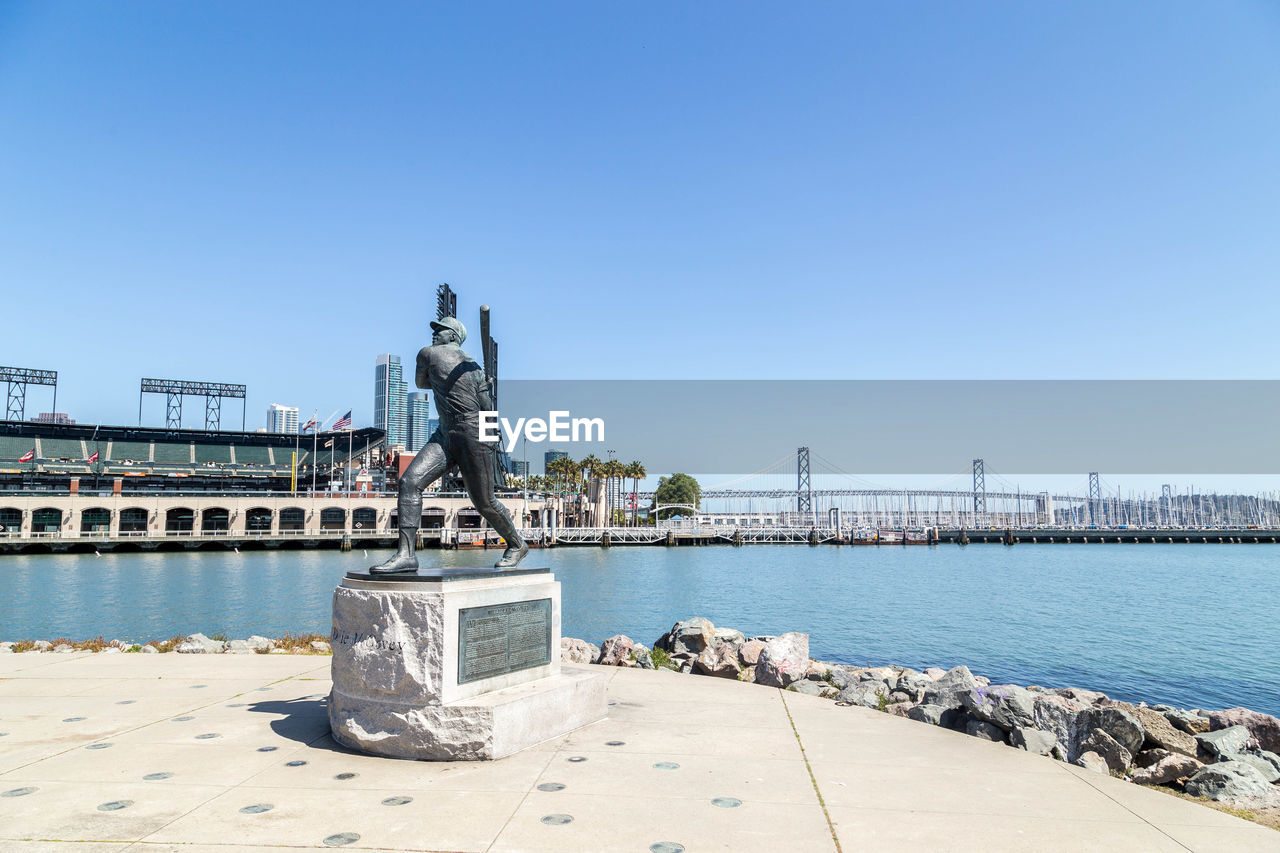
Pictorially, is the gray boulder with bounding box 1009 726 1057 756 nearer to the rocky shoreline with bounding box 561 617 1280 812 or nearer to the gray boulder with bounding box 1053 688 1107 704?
the rocky shoreline with bounding box 561 617 1280 812

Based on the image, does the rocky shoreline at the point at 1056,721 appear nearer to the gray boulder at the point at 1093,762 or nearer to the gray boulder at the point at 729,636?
Result: the gray boulder at the point at 1093,762

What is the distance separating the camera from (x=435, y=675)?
22.4ft

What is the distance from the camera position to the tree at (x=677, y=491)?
172375 mm

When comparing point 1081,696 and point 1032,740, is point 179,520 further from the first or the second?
point 1032,740

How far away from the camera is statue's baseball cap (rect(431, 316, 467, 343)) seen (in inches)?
345

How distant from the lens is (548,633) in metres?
8.28

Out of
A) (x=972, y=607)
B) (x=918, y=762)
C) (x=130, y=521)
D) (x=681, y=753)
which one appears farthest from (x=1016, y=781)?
(x=130, y=521)

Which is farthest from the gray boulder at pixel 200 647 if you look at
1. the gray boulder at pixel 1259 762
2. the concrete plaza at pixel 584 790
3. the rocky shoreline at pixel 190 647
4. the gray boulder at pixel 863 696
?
the gray boulder at pixel 1259 762

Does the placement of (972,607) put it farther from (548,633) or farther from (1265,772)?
(548,633)

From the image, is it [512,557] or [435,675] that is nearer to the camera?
[435,675]

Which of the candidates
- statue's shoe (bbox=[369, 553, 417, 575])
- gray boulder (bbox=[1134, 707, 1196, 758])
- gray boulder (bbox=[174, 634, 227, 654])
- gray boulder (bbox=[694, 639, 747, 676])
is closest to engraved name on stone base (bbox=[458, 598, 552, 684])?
statue's shoe (bbox=[369, 553, 417, 575])

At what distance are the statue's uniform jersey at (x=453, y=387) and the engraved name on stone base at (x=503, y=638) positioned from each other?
6.39 ft

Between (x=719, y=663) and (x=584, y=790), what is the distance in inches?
230

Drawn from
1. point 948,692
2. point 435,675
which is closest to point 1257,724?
point 948,692
